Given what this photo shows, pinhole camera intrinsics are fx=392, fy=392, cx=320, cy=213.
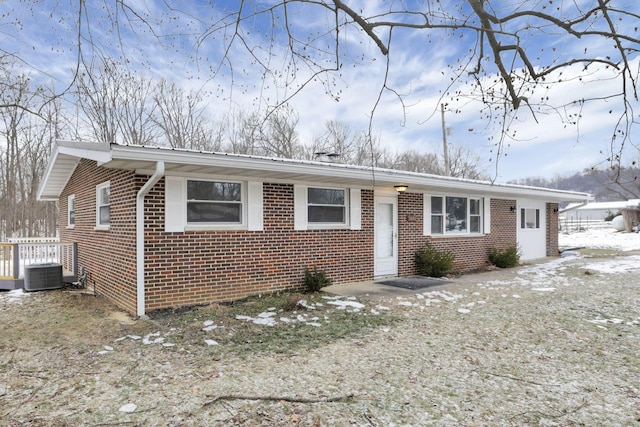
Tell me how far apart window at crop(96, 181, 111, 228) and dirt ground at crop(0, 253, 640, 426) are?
1.70 m

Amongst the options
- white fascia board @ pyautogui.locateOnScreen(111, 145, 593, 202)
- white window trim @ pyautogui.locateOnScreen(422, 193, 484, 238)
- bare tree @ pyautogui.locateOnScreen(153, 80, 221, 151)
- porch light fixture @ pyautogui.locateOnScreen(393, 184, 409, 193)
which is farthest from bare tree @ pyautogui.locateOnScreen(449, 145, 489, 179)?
porch light fixture @ pyautogui.locateOnScreen(393, 184, 409, 193)

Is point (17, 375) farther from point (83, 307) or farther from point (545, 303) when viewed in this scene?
point (545, 303)

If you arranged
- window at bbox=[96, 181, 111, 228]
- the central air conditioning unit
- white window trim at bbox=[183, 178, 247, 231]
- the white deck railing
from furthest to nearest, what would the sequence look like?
the white deck railing < the central air conditioning unit < window at bbox=[96, 181, 111, 228] < white window trim at bbox=[183, 178, 247, 231]

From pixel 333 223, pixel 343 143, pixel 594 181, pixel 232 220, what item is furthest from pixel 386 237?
pixel 343 143

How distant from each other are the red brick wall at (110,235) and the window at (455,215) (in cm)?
743

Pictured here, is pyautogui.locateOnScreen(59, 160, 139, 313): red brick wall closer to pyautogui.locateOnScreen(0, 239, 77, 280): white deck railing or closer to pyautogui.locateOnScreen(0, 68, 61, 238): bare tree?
pyautogui.locateOnScreen(0, 239, 77, 280): white deck railing

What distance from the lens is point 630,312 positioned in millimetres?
6492

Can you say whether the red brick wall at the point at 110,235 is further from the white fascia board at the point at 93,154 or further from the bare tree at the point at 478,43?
the bare tree at the point at 478,43

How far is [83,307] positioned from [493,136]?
24.3 ft

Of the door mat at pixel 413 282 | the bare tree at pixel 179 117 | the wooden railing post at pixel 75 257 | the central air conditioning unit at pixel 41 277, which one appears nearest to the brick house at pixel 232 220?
the wooden railing post at pixel 75 257

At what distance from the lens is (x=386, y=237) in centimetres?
997

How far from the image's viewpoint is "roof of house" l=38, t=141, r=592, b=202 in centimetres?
582

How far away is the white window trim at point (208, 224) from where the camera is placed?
265 inches

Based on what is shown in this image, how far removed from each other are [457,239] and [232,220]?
7.05 metres
